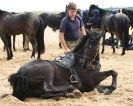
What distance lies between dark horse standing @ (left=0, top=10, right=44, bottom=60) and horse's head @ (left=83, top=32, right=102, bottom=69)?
682 cm

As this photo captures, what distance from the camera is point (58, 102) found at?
674cm

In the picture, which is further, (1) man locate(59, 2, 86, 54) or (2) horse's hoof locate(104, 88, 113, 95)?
(1) man locate(59, 2, 86, 54)

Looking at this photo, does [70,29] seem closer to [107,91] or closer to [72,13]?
[72,13]

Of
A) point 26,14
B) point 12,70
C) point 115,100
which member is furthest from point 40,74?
point 26,14

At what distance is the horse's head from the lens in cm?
723

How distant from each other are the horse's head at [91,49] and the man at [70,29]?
0.63 metres

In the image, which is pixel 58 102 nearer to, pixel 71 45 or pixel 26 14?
pixel 71 45

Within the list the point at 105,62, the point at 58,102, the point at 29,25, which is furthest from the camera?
the point at 29,25

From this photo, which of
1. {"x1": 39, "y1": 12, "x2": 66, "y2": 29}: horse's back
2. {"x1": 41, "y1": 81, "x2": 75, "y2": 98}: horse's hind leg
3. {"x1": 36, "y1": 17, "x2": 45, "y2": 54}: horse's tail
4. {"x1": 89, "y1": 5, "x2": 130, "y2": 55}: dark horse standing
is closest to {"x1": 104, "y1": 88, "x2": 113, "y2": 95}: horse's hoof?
{"x1": 41, "y1": 81, "x2": 75, "y2": 98}: horse's hind leg

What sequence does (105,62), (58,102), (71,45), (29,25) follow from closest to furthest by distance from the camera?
(58,102) < (71,45) < (105,62) < (29,25)

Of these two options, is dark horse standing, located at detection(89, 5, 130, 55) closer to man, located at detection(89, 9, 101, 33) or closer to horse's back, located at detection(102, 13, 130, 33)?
horse's back, located at detection(102, 13, 130, 33)

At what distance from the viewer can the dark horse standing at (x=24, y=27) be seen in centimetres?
1438

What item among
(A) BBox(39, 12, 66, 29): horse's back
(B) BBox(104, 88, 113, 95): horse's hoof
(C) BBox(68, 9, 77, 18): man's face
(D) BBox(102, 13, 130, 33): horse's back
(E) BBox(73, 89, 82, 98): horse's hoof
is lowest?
(A) BBox(39, 12, 66, 29): horse's back

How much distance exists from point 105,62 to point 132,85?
500cm
